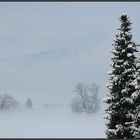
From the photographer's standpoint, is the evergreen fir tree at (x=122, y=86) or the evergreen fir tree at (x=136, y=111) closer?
the evergreen fir tree at (x=136, y=111)

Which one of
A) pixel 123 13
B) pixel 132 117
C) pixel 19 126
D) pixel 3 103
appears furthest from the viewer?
A: pixel 3 103

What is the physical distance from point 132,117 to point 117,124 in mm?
1131

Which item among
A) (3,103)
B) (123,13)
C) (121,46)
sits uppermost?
(123,13)

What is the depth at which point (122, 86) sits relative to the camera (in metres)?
31.5

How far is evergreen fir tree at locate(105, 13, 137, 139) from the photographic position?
30.8 m

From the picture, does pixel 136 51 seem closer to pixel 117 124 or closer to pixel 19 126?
pixel 117 124

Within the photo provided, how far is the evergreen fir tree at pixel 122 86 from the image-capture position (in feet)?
101

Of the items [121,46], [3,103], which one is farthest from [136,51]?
[3,103]

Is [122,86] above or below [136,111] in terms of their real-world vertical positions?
above

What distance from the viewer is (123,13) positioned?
32.6 meters

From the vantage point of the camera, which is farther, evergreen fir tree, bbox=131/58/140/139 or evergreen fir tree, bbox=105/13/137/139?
evergreen fir tree, bbox=105/13/137/139

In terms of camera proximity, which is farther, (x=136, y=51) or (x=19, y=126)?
(x=19, y=126)

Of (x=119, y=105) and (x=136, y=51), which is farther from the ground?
(x=136, y=51)

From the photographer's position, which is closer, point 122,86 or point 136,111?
point 136,111
